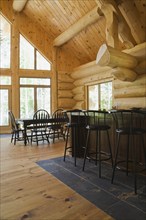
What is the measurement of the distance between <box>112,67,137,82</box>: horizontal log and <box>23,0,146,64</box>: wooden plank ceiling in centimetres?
242

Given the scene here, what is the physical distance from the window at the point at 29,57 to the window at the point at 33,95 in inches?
23.0

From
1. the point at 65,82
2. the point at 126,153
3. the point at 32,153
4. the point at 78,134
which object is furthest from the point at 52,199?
the point at 65,82

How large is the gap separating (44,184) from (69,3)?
5.77 meters

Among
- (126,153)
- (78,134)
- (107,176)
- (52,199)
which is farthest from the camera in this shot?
(78,134)

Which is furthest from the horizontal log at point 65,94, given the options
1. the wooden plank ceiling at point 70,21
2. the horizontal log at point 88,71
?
the wooden plank ceiling at point 70,21

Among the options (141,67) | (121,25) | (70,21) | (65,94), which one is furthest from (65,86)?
(141,67)

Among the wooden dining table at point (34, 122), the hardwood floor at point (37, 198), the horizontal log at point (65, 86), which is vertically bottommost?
the hardwood floor at point (37, 198)

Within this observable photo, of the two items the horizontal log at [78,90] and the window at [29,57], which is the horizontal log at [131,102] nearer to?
the horizontal log at [78,90]

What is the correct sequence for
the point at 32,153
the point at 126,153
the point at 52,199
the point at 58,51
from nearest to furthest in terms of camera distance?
the point at 52,199 < the point at 126,153 < the point at 32,153 < the point at 58,51

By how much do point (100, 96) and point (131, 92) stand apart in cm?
265

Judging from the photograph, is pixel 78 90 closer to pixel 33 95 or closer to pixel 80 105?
pixel 80 105

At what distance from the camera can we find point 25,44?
811 centimetres

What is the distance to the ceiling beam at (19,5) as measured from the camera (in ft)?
22.6

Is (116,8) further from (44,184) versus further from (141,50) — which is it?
(44,184)
